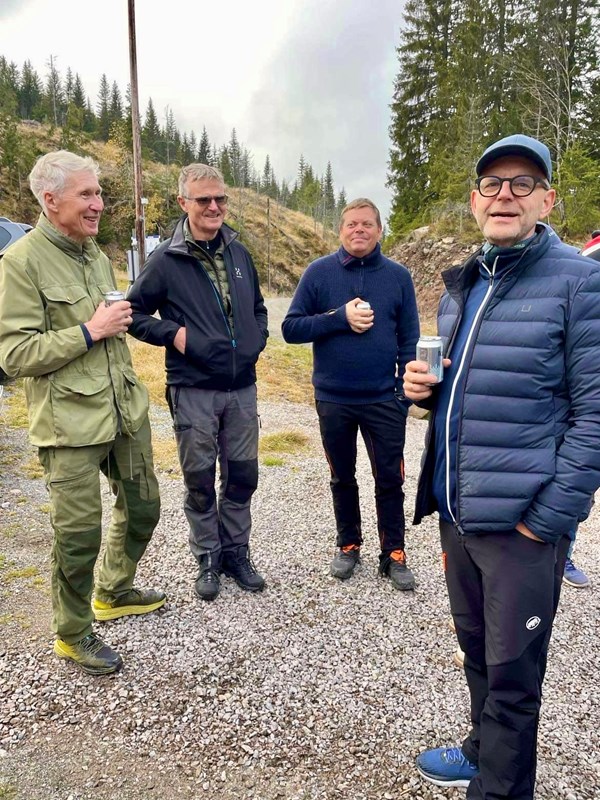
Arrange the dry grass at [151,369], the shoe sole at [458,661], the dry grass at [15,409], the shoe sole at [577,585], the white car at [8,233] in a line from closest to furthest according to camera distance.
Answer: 1. the shoe sole at [458,661]
2. the shoe sole at [577,585]
3. the dry grass at [15,409]
4. the white car at [8,233]
5. the dry grass at [151,369]

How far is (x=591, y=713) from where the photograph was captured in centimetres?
274

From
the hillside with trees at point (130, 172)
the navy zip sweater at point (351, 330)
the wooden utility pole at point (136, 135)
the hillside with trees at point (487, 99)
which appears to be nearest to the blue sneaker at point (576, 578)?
the navy zip sweater at point (351, 330)

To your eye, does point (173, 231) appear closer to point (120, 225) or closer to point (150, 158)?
point (120, 225)

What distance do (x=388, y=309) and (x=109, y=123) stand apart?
75009 mm

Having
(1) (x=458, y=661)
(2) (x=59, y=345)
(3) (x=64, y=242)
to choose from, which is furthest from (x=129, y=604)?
(3) (x=64, y=242)

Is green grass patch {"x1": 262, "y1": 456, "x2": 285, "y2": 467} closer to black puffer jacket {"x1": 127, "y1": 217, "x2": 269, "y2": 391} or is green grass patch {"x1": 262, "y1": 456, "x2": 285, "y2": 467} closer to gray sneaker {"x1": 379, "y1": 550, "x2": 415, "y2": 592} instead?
gray sneaker {"x1": 379, "y1": 550, "x2": 415, "y2": 592}

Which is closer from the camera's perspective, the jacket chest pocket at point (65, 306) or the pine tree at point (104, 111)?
the jacket chest pocket at point (65, 306)

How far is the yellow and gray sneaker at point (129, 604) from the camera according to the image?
11.0ft

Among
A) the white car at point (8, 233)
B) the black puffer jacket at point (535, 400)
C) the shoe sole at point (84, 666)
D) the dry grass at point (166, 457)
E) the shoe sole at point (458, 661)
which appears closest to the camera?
the black puffer jacket at point (535, 400)

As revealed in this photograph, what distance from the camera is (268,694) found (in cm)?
280

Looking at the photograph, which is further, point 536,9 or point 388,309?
point 536,9

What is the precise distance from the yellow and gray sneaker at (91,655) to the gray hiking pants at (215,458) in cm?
89

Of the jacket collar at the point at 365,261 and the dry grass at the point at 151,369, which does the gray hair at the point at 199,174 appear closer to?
the jacket collar at the point at 365,261

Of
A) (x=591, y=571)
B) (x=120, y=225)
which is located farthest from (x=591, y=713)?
(x=120, y=225)
